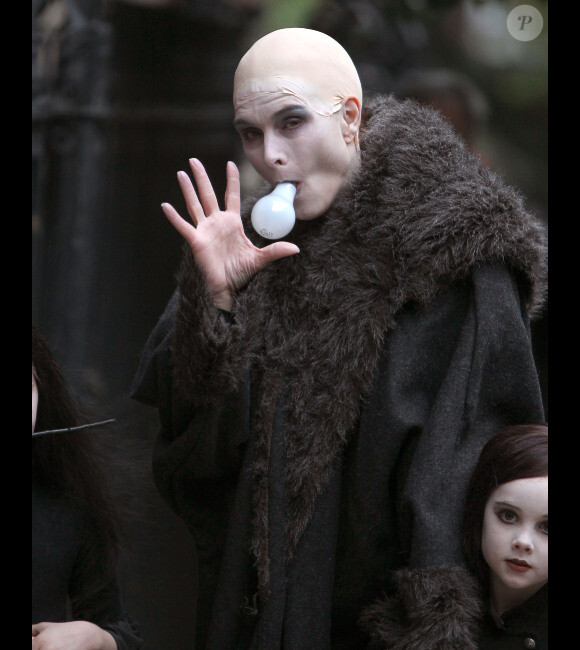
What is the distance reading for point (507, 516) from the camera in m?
1.45

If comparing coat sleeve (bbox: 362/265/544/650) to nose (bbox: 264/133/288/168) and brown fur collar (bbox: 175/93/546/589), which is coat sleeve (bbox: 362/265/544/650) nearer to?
brown fur collar (bbox: 175/93/546/589)

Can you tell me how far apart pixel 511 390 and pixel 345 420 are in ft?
0.96

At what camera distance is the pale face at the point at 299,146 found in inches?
64.6

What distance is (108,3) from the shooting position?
102 inches

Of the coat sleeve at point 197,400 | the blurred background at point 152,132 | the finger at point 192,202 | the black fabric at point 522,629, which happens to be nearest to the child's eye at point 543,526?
the black fabric at point 522,629

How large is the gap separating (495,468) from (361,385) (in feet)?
0.89

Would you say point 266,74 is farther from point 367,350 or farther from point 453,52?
point 453,52

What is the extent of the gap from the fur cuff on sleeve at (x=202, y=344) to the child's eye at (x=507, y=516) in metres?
0.50

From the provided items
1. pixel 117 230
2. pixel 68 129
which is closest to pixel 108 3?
pixel 68 129

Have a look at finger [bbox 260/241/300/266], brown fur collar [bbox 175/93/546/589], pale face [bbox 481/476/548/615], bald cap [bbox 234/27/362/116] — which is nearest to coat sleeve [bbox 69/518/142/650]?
brown fur collar [bbox 175/93/546/589]

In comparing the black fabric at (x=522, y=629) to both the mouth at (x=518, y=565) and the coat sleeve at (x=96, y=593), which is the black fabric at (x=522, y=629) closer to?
the mouth at (x=518, y=565)

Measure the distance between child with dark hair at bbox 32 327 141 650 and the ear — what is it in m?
0.67
